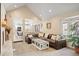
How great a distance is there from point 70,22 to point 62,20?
0.56ft

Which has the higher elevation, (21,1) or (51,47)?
(21,1)

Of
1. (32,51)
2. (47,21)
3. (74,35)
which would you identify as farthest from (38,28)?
(74,35)

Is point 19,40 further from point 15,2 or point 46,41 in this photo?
point 15,2

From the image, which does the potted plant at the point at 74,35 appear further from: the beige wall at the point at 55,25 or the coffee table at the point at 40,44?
the coffee table at the point at 40,44

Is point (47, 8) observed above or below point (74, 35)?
above

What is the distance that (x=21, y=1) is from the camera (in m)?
2.39

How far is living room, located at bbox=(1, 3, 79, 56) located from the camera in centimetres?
236

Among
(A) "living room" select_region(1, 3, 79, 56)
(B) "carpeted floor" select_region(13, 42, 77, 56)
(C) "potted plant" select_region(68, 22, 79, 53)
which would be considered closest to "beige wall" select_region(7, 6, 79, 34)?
(A) "living room" select_region(1, 3, 79, 56)

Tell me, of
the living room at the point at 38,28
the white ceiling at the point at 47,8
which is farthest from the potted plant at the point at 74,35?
the white ceiling at the point at 47,8

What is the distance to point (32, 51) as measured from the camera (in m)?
2.42

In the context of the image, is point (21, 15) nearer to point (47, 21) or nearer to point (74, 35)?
point (47, 21)

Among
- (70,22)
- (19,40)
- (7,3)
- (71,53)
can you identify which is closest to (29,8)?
(7,3)

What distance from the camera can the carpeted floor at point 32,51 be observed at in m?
2.40

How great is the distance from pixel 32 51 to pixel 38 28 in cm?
50
